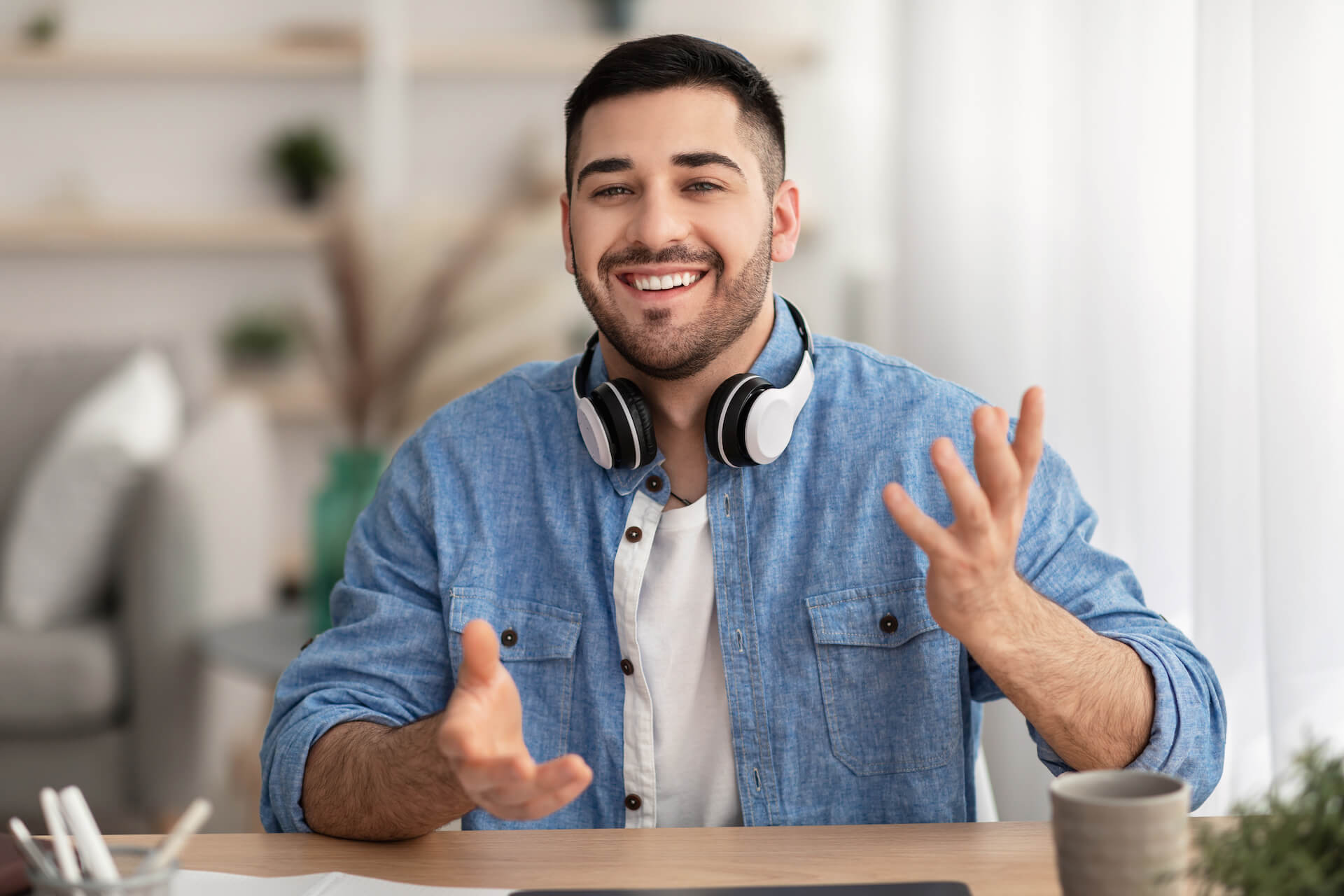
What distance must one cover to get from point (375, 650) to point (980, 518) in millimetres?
621

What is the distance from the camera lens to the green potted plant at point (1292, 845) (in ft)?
1.99

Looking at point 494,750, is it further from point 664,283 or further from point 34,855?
point 664,283

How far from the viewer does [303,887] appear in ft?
2.81

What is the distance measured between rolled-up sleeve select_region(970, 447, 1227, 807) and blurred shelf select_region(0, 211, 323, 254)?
10.2 ft

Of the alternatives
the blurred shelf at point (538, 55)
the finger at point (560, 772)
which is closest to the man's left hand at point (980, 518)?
the finger at point (560, 772)

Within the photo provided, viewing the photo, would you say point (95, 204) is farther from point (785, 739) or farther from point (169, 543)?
point (785, 739)

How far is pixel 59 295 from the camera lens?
405cm

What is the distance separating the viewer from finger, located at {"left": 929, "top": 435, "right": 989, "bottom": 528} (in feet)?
2.73

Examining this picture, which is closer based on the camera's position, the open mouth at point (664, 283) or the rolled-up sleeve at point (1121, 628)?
the rolled-up sleeve at point (1121, 628)

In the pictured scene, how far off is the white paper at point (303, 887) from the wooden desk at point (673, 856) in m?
0.01

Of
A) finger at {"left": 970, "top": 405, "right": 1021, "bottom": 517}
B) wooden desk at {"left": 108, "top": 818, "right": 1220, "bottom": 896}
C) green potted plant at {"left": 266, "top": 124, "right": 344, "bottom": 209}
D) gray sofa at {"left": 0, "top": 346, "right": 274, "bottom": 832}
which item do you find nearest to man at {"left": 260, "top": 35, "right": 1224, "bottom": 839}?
wooden desk at {"left": 108, "top": 818, "right": 1220, "bottom": 896}

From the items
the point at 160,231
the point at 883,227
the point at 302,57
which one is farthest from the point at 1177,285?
the point at 160,231

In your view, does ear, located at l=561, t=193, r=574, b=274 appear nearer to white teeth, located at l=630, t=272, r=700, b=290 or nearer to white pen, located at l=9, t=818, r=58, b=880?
white teeth, located at l=630, t=272, r=700, b=290

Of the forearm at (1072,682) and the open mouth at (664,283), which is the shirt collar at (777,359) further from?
the forearm at (1072,682)
